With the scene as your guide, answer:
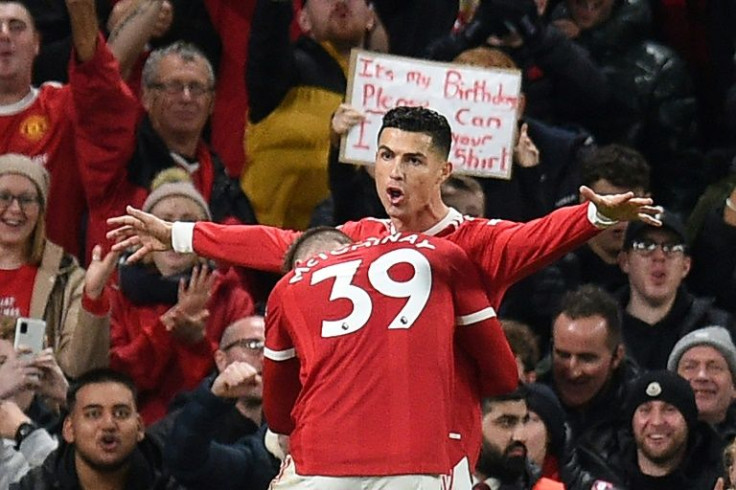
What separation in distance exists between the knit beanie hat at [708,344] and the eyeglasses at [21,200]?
109 inches

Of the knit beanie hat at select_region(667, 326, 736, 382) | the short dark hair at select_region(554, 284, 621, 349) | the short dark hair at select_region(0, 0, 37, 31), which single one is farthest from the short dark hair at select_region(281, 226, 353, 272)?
the short dark hair at select_region(0, 0, 37, 31)

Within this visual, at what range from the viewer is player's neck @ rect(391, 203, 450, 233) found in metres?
7.61

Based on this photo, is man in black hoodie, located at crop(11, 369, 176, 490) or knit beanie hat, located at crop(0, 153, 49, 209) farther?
knit beanie hat, located at crop(0, 153, 49, 209)

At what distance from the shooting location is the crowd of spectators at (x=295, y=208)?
29.4 feet

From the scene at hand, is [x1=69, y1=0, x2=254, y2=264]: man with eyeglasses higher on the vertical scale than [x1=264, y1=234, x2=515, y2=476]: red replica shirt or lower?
higher

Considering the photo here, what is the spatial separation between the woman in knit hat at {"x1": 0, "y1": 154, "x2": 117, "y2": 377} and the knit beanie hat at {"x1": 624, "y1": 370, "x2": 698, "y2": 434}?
230 cm

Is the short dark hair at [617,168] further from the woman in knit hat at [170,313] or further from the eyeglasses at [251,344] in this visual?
the eyeglasses at [251,344]

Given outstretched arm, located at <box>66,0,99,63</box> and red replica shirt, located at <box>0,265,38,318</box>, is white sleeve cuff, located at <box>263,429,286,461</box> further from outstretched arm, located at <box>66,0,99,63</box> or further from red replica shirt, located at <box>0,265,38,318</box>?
outstretched arm, located at <box>66,0,99,63</box>

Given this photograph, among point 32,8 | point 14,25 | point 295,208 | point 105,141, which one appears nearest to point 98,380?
point 105,141

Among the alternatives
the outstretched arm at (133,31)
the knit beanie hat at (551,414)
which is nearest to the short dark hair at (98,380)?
the knit beanie hat at (551,414)

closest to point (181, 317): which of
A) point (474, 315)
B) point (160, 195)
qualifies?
point (160, 195)

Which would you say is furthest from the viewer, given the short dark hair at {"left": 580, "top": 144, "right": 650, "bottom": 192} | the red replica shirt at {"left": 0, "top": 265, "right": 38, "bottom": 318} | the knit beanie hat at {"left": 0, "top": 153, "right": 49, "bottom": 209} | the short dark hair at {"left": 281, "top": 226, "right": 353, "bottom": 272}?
the short dark hair at {"left": 580, "top": 144, "right": 650, "bottom": 192}

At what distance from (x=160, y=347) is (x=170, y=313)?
0.59ft

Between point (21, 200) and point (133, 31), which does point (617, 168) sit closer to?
point (133, 31)
